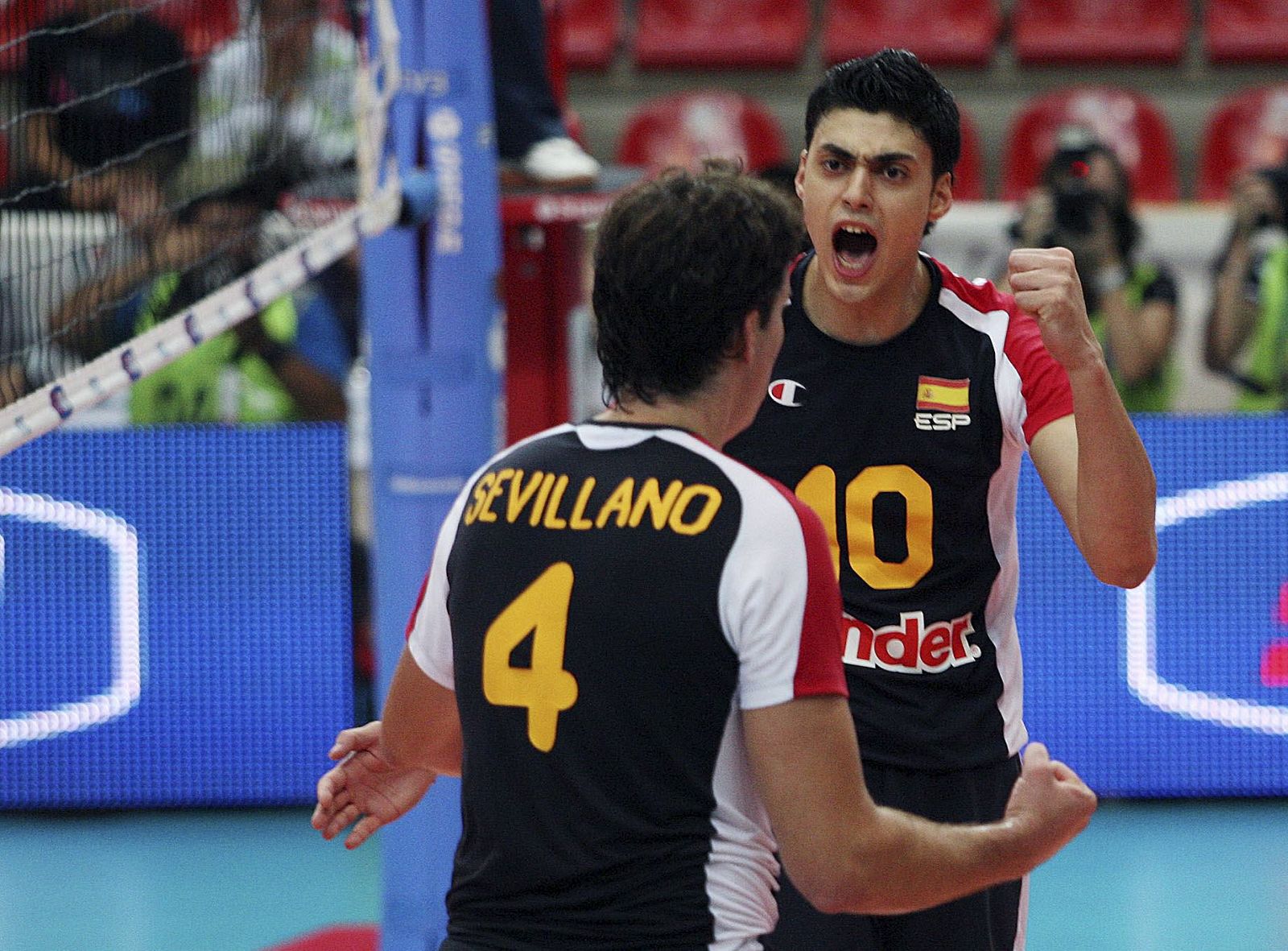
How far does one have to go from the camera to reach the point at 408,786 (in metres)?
2.27

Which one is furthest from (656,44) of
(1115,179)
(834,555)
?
(834,555)

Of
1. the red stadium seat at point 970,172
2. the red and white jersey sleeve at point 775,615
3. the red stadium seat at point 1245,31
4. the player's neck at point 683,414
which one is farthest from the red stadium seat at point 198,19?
the red stadium seat at point 1245,31

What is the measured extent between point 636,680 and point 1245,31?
8.27 meters

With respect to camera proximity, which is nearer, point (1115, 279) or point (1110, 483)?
point (1110, 483)

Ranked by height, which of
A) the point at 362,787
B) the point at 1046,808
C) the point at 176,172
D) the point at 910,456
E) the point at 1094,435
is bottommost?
the point at 362,787

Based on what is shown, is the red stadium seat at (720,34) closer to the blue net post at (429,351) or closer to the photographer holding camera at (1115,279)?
the photographer holding camera at (1115,279)

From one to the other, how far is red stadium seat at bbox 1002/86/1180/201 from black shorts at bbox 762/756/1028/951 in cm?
617

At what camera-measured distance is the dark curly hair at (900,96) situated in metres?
2.54

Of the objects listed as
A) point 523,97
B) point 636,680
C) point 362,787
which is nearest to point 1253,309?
point 523,97

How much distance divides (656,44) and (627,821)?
7849 mm

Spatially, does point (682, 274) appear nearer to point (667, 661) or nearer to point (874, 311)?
point (667, 661)

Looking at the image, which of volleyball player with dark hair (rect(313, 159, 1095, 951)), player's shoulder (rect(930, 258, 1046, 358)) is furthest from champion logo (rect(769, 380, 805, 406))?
volleyball player with dark hair (rect(313, 159, 1095, 951))

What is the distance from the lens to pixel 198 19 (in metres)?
5.50

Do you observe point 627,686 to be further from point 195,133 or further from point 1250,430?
point 1250,430
